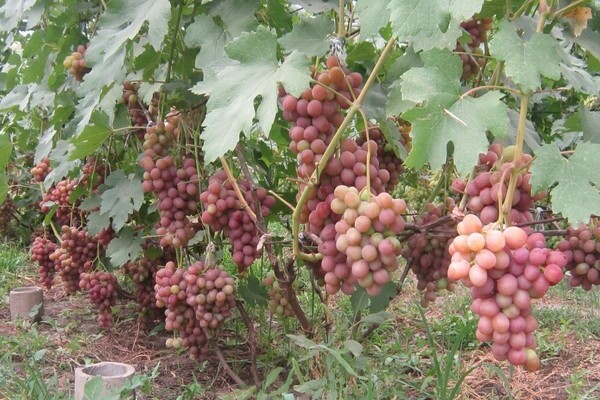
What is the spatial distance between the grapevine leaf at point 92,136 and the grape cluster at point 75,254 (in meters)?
0.74

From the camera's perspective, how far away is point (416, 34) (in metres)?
1.07

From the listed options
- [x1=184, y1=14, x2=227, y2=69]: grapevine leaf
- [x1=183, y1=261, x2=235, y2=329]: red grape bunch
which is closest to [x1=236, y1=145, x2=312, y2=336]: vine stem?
[x1=183, y1=261, x2=235, y2=329]: red grape bunch

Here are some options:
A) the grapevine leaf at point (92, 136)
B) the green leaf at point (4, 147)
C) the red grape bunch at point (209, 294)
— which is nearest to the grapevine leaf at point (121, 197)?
the grapevine leaf at point (92, 136)

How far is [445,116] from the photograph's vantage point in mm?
1104

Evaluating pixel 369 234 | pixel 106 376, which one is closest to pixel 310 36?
pixel 369 234

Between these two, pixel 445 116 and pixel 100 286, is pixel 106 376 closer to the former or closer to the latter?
pixel 100 286

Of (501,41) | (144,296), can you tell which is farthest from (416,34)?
(144,296)

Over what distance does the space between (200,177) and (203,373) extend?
96 cm

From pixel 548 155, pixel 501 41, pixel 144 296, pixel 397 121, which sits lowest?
pixel 144 296

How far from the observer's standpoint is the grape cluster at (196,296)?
6.60 feet

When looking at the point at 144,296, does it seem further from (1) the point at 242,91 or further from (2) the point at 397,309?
(1) the point at 242,91

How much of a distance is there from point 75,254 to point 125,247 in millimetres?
472

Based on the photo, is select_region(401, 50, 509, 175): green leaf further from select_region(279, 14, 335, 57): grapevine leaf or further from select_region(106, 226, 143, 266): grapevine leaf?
select_region(106, 226, 143, 266): grapevine leaf

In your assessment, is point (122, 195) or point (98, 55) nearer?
point (98, 55)
